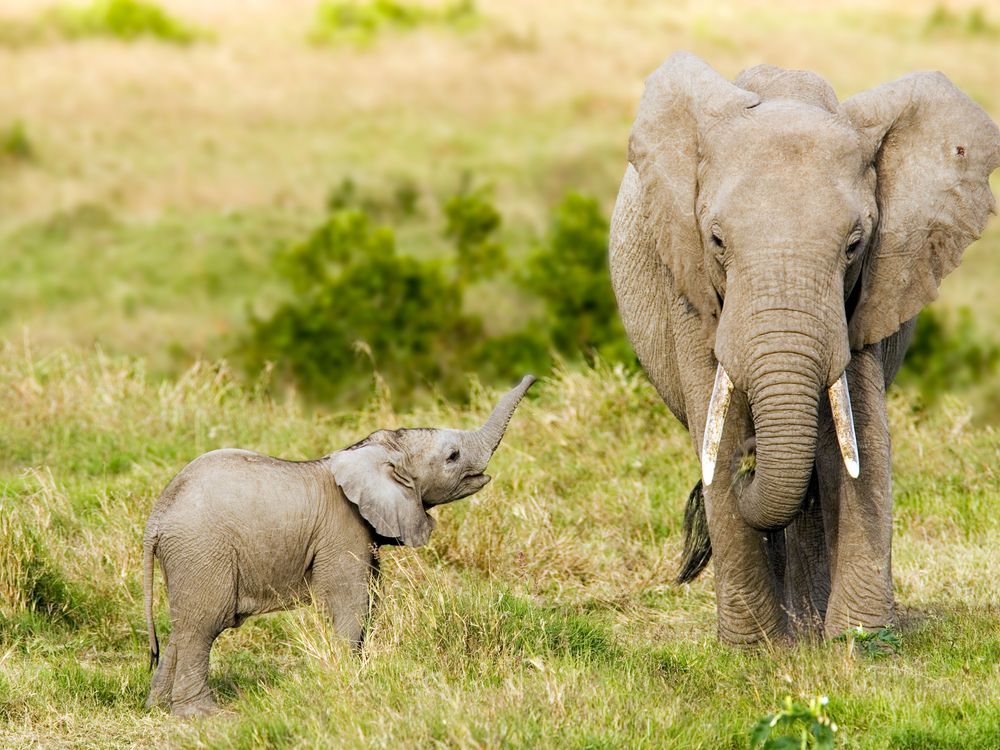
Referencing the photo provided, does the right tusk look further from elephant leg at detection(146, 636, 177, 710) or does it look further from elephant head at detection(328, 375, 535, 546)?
elephant leg at detection(146, 636, 177, 710)

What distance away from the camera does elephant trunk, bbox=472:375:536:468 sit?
637 cm

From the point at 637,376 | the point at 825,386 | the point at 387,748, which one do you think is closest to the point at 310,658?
the point at 387,748

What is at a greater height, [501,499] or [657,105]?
[657,105]

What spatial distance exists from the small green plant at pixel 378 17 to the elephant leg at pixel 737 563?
34949mm

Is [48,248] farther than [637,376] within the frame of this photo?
Yes

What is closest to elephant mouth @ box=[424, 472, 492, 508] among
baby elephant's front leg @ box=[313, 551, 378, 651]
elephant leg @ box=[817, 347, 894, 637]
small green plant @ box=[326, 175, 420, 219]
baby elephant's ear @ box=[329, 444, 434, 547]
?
baby elephant's ear @ box=[329, 444, 434, 547]

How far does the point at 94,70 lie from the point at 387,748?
1260 inches

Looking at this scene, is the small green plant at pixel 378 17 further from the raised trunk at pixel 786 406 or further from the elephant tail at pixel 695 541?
the raised trunk at pixel 786 406

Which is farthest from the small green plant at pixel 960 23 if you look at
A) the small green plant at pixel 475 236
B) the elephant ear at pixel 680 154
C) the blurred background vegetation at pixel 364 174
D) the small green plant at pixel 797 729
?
the small green plant at pixel 797 729

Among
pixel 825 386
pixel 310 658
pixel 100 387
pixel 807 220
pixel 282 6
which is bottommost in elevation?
pixel 282 6

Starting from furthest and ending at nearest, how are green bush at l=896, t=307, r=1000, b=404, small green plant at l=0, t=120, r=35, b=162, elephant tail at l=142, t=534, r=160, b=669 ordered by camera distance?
small green plant at l=0, t=120, r=35, b=162
green bush at l=896, t=307, r=1000, b=404
elephant tail at l=142, t=534, r=160, b=669

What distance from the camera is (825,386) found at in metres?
5.49

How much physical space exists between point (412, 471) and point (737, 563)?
51.9 inches

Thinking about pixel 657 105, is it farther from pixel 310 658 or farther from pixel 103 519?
pixel 103 519
